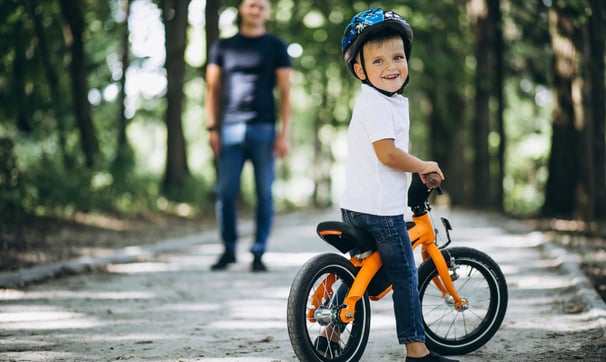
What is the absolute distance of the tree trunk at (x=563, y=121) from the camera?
1339 centimetres

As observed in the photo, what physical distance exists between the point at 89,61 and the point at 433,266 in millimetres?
17666

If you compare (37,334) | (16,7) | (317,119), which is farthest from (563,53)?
(317,119)

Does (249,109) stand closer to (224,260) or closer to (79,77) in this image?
(224,260)

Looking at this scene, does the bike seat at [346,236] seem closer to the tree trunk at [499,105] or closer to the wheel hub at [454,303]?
the wheel hub at [454,303]

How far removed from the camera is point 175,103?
1789 centimetres

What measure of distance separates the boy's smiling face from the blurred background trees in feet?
19.5

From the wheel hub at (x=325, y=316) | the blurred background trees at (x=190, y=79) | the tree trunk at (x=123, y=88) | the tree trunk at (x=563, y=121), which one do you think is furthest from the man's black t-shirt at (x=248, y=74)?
the tree trunk at (x=123, y=88)

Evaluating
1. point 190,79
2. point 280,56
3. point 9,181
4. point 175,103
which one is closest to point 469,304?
point 280,56

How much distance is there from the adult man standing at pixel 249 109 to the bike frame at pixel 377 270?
11.5 feet

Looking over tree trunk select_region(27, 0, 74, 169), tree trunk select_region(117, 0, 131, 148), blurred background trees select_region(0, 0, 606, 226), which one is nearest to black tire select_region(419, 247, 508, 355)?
blurred background trees select_region(0, 0, 606, 226)

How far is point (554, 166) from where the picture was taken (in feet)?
50.5

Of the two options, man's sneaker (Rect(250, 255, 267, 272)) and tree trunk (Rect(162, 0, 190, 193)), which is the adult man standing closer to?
man's sneaker (Rect(250, 255, 267, 272))

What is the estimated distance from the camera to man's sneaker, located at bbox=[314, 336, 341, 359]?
416 centimetres

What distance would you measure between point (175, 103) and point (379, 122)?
14.2 m
